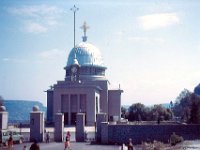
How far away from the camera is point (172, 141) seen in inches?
1049

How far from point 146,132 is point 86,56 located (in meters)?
33.4

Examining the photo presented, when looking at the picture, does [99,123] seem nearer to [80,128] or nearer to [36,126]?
[80,128]

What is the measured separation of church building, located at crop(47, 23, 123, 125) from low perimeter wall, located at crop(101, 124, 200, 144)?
20771 mm

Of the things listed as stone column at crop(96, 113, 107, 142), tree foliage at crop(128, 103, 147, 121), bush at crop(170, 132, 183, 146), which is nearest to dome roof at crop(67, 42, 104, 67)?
tree foliage at crop(128, 103, 147, 121)

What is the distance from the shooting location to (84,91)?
51656 millimetres

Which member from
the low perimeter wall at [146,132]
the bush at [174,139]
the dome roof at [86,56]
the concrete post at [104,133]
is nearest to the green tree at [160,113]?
the dome roof at [86,56]

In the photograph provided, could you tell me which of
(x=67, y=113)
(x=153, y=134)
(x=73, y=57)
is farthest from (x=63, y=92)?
(x=153, y=134)

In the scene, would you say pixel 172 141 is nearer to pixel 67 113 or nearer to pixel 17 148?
pixel 17 148

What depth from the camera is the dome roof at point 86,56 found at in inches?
2379

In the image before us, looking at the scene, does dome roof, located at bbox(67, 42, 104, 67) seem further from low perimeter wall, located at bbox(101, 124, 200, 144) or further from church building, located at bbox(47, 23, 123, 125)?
low perimeter wall, located at bbox(101, 124, 200, 144)

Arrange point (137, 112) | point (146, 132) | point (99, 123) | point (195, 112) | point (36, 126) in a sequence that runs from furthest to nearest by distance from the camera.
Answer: point (137, 112) → point (195, 112) → point (146, 132) → point (36, 126) → point (99, 123)

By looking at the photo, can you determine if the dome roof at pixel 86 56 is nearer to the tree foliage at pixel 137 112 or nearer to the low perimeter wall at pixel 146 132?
the tree foliage at pixel 137 112

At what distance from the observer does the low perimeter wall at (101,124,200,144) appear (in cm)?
2805

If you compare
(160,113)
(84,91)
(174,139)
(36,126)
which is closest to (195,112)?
(174,139)
